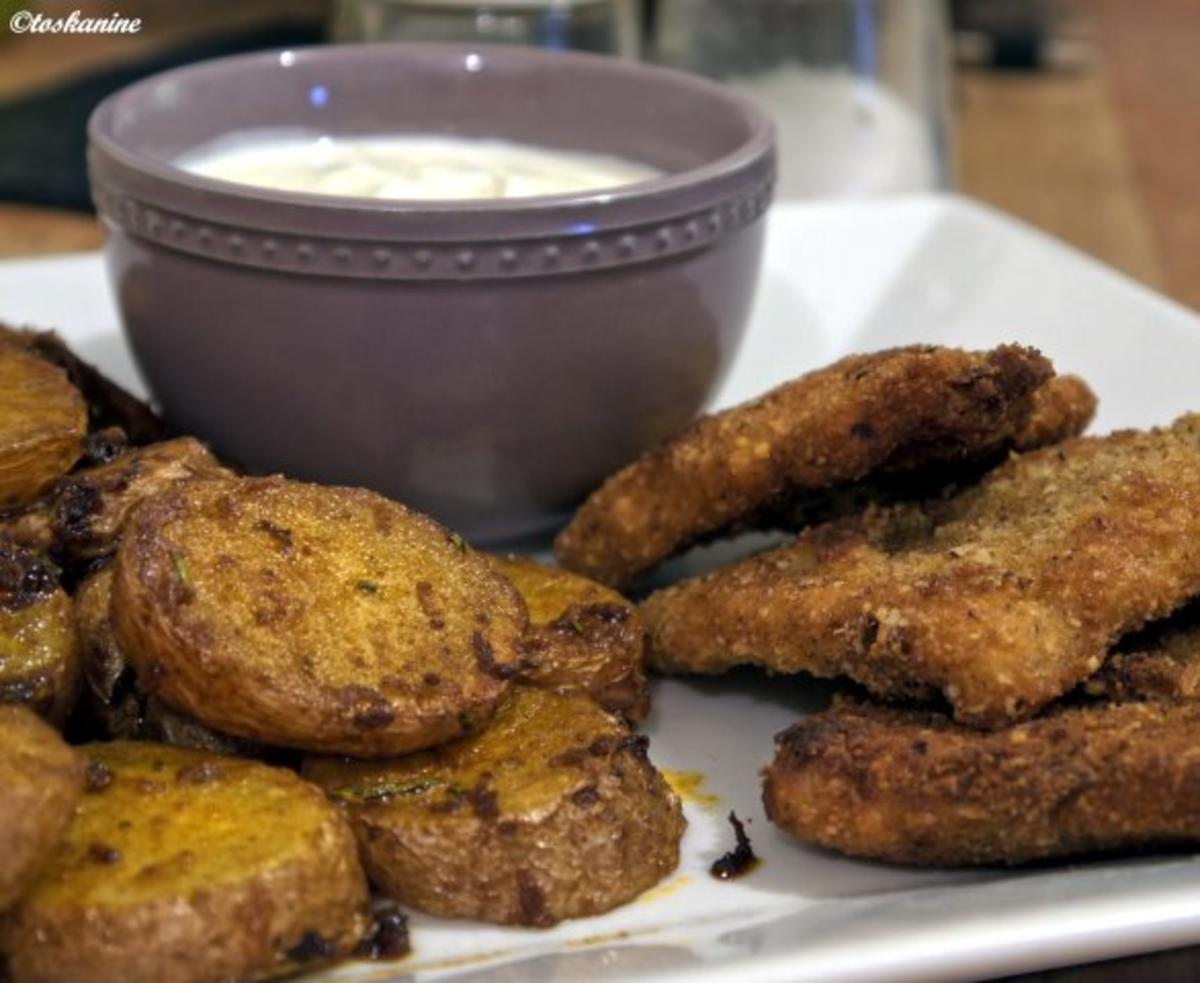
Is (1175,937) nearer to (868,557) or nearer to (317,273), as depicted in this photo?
(868,557)

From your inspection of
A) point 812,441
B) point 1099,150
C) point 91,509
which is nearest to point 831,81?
point 1099,150

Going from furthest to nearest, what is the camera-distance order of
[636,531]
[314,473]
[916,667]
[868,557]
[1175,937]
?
[314,473], [636,531], [868,557], [916,667], [1175,937]

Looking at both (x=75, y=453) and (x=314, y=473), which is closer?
(x=75, y=453)

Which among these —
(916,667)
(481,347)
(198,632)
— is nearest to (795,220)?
(481,347)

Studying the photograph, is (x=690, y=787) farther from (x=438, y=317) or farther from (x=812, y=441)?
(x=438, y=317)

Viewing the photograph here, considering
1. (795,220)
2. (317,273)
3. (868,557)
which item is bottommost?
(795,220)

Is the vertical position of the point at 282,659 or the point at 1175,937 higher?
the point at 282,659

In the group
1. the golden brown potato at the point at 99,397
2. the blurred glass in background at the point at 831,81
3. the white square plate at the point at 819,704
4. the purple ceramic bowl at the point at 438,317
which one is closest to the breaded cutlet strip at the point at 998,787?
the white square plate at the point at 819,704
